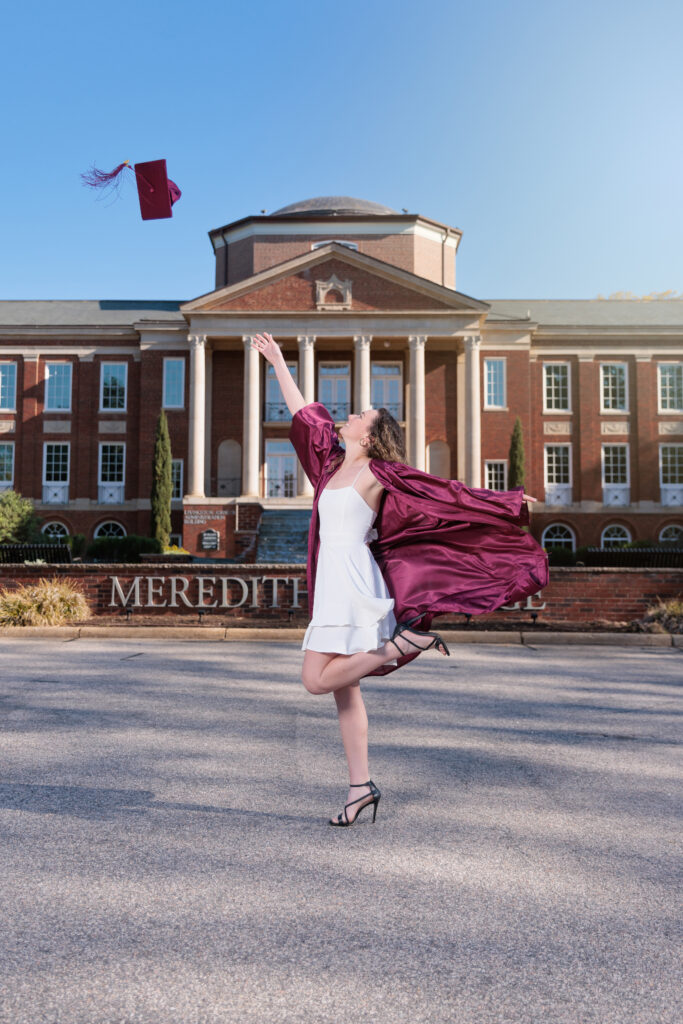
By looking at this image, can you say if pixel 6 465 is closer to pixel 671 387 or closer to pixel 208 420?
pixel 208 420

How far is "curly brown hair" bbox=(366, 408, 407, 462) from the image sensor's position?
14.6 feet

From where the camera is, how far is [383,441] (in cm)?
445

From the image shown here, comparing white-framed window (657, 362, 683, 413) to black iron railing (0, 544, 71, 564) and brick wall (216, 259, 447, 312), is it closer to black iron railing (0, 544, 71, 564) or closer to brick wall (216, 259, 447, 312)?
brick wall (216, 259, 447, 312)

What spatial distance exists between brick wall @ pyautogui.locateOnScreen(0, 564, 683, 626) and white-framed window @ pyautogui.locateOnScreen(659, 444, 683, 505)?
25264 millimetres

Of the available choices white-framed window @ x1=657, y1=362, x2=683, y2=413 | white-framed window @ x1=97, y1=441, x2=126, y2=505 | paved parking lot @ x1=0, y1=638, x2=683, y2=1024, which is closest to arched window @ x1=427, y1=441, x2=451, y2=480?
white-framed window @ x1=657, y1=362, x2=683, y2=413

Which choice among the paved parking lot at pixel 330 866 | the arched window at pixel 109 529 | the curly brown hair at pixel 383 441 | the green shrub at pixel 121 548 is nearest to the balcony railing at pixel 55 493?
the arched window at pixel 109 529

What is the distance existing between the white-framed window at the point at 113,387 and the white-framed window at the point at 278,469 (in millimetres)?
6950

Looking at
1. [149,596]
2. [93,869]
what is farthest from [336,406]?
[93,869]

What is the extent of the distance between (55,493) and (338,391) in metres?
13.1

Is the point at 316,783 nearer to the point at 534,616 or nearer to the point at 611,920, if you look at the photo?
the point at 611,920

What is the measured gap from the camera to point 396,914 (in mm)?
3070

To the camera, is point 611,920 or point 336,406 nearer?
point 611,920

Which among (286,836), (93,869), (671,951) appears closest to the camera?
(671,951)

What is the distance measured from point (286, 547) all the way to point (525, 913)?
2728cm
